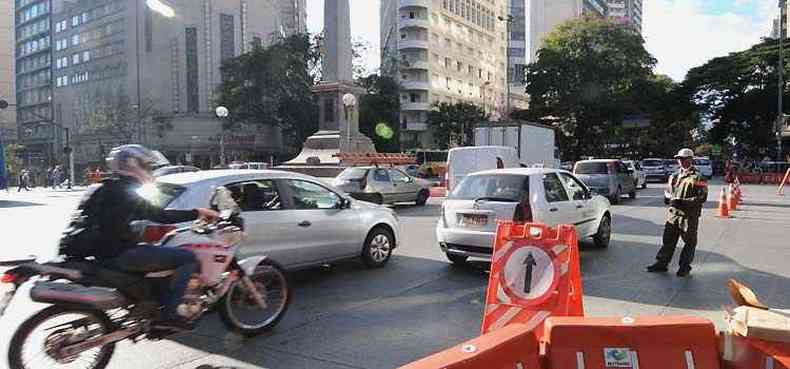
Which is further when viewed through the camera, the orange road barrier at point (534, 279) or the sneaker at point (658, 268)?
the sneaker at point (658, 268)

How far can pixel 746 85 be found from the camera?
4603 centimetres

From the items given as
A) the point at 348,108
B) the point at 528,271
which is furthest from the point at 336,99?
the point at 528,271

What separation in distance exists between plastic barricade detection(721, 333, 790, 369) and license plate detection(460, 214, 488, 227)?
15.2 ft

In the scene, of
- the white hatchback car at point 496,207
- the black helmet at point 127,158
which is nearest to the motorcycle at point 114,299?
the black helmet at point 127,158

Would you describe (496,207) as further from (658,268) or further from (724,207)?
(724,207)

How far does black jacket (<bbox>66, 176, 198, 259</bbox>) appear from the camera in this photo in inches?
172

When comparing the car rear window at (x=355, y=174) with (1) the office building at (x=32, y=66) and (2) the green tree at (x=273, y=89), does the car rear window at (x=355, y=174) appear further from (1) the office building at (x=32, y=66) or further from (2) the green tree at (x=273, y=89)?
(1) the office building at (x=32, y=66)

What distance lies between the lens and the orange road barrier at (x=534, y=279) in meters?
4.84

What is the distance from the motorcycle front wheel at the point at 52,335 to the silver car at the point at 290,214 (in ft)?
4.63

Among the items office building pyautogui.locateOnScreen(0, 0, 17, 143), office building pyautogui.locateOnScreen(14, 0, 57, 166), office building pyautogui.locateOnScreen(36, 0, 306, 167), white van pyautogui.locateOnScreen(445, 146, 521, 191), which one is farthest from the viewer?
office building pyautogui.locateOnScreen(0, 0, 17, 143)

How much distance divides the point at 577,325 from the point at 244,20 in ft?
232

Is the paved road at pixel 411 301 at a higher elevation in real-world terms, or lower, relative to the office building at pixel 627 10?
lower

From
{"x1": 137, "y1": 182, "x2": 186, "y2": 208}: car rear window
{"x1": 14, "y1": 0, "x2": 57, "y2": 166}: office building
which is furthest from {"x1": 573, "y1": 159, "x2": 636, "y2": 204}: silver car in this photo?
{"x1": 14, "y1": 0, "x2": 57, "y2": 166}: office building

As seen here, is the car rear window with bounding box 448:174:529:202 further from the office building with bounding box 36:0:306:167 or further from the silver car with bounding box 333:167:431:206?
the office building with bounding box 36:0:306:167
